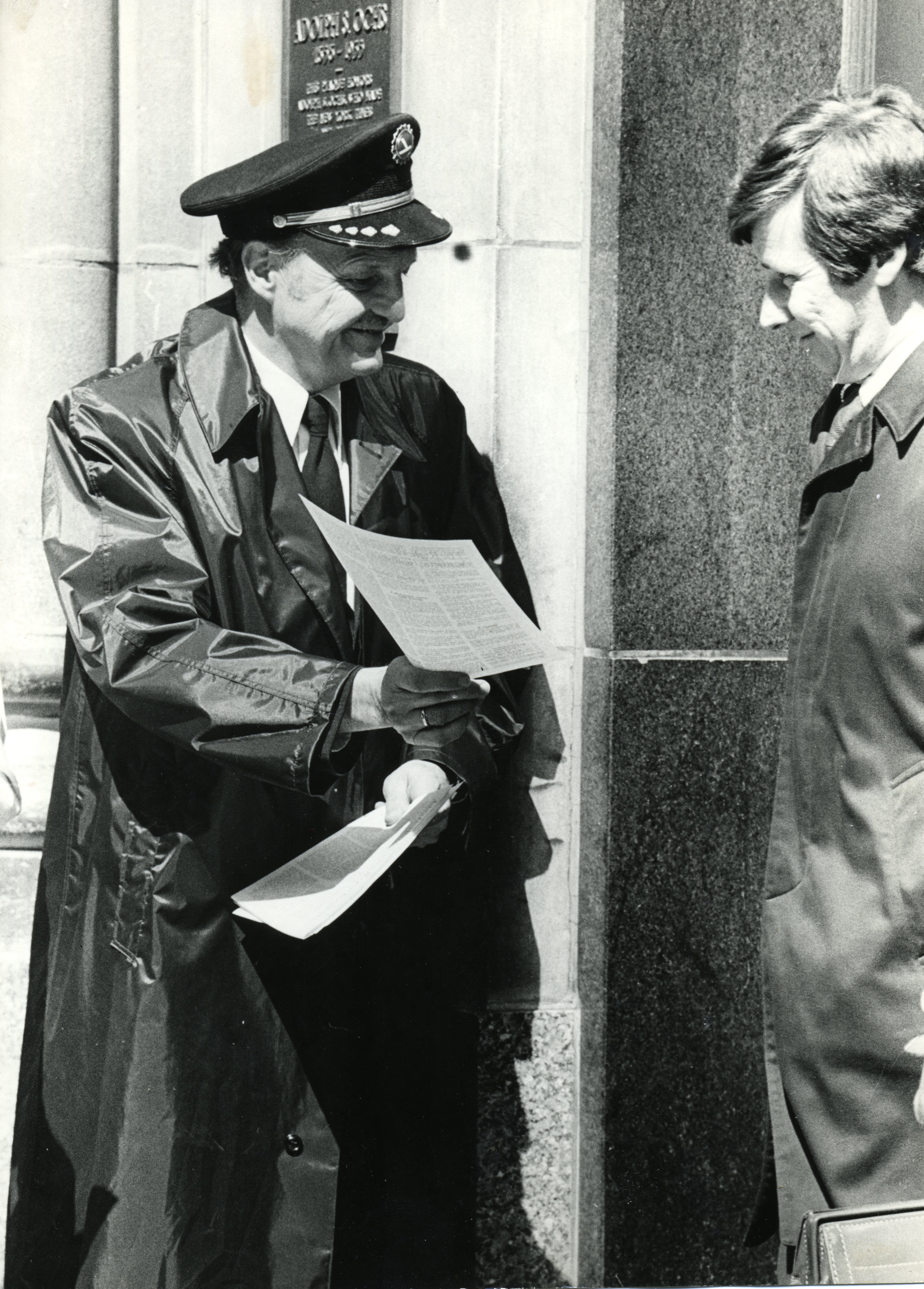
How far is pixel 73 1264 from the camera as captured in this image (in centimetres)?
317

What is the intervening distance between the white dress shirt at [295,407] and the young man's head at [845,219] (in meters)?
1.01

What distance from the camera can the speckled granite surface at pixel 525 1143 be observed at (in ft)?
12.6

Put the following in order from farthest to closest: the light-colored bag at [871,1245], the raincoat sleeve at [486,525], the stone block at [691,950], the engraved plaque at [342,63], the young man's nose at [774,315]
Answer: the stone block at [691,950] < the engraved plaque at [342,63] < the raincoat sleeve at [486,525] < the young man's nose at [774,315] < the light-colored bag at [871,1245]

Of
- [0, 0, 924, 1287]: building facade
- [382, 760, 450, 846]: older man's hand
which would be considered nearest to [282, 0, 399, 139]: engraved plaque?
[0, 0, 924, 1287]: building facade

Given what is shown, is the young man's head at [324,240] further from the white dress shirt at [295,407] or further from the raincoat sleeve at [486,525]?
the raincoat sleeve at [486,525]

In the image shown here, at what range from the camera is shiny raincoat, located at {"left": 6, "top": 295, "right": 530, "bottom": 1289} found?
115 inches

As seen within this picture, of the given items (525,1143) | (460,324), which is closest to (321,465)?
(460,324)

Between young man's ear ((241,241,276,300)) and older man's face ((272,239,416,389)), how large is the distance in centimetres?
2

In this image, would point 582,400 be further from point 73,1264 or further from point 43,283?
point 73,1264

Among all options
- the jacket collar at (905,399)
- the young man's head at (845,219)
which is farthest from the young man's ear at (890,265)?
the jacket collar at (905,399)

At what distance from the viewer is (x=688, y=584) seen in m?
3.73

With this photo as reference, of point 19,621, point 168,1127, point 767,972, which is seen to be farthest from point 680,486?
point 168,1127

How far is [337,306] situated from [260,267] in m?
0.20

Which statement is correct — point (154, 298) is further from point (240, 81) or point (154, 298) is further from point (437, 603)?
point (437, 603)
